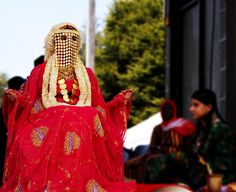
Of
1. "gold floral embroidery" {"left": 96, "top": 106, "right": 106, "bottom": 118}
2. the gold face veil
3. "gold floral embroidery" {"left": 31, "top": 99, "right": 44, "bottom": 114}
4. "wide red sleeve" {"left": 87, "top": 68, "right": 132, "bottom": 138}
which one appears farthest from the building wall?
"gold floral embroidery" {"left": 31, "top": 99, "right": 44, "bottom": 114}

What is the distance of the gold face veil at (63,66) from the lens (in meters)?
9.59

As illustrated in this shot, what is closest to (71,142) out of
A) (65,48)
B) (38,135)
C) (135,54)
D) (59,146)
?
(59,146)

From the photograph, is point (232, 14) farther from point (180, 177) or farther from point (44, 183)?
point (44, 183)

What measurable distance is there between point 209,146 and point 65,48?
10.1 ft

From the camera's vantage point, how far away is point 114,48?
51.8 meters

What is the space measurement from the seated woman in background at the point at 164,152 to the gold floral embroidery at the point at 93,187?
3.61 m

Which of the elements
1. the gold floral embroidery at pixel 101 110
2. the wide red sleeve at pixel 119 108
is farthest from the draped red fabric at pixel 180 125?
the gold floral embroidery at pixel 101 110

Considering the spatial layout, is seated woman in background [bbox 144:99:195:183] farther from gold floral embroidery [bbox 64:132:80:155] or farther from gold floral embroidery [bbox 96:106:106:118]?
gold floral embroidery [bbox 64:132:80:155]

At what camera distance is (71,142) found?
9.36 meters

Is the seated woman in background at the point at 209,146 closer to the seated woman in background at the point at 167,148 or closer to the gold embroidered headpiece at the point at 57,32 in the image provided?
the seated woman in background at the point at 167,148

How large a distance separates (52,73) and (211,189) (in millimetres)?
2748

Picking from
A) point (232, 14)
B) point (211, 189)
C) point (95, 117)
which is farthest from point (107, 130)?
point (232, 14)

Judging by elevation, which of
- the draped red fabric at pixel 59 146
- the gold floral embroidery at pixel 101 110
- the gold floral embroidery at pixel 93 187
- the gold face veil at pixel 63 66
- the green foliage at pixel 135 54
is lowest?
the gold floral embroidery at pixel 93 187

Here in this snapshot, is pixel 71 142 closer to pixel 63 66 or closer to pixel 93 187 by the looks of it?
pixel 93 187
